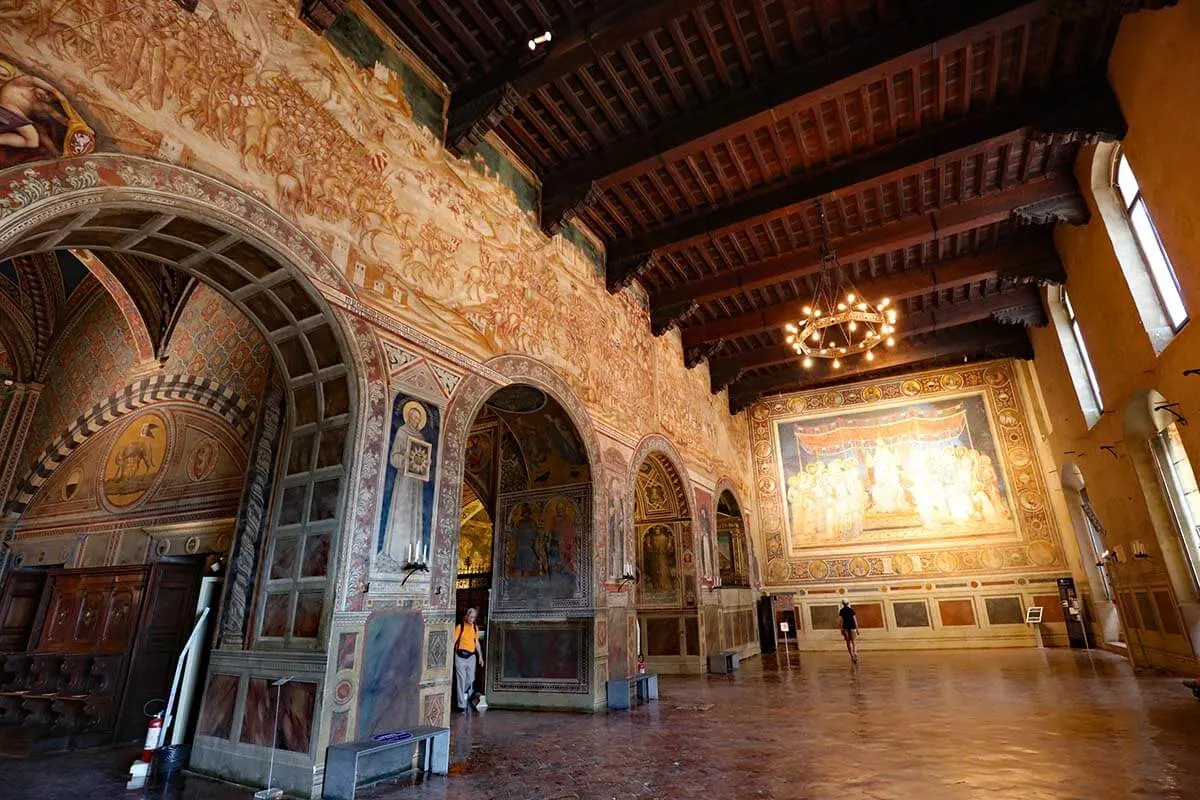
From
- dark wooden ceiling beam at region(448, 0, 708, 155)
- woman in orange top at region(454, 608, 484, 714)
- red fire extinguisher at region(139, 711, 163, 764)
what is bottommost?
red fire extinguisher at region(139, 711, 163, 764)

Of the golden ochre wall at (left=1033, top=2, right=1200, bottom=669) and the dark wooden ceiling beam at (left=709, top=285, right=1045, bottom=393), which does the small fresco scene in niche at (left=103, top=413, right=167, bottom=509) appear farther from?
the golden ochre wall at (left=1033, top=2, right=1200, bottom=669)

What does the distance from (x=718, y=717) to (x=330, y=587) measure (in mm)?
5241

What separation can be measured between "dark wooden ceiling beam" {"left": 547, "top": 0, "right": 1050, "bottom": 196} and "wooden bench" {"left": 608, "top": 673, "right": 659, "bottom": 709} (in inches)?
306

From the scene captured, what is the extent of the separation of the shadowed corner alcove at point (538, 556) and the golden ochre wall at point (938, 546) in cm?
1093

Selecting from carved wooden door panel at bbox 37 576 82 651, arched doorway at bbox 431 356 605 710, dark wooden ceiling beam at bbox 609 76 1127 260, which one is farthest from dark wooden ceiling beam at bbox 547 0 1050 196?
carved wooden door panel at bbox 37 576 82 651

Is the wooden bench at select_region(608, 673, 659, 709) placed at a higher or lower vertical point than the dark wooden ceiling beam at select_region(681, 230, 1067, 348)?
lower

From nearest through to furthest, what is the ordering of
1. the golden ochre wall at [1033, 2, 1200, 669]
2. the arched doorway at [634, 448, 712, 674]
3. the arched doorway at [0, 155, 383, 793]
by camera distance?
the arched doorway at [0, 155, 383, 793] → the golden ochre wall at [1033, 2, 1200, 669] → the arched doorway at [634, 448, 712, 674]

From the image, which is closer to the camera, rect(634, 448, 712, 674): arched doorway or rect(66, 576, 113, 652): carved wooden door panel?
rect(66, 576, 113, 652): carved wooden door panel

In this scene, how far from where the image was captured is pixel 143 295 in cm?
Result: 921

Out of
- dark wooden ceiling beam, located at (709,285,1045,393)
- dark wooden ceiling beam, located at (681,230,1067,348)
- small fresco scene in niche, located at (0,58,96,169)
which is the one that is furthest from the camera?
dark wooden ceiling beam, located at (709,285,1045,393)

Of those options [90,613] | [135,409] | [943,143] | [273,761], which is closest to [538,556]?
[273,761]

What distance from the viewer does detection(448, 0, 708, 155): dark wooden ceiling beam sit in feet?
22.3

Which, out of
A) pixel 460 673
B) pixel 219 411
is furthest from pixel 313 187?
pixel 460 673

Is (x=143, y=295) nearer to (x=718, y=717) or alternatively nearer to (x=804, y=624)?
(x=718, y=717)
